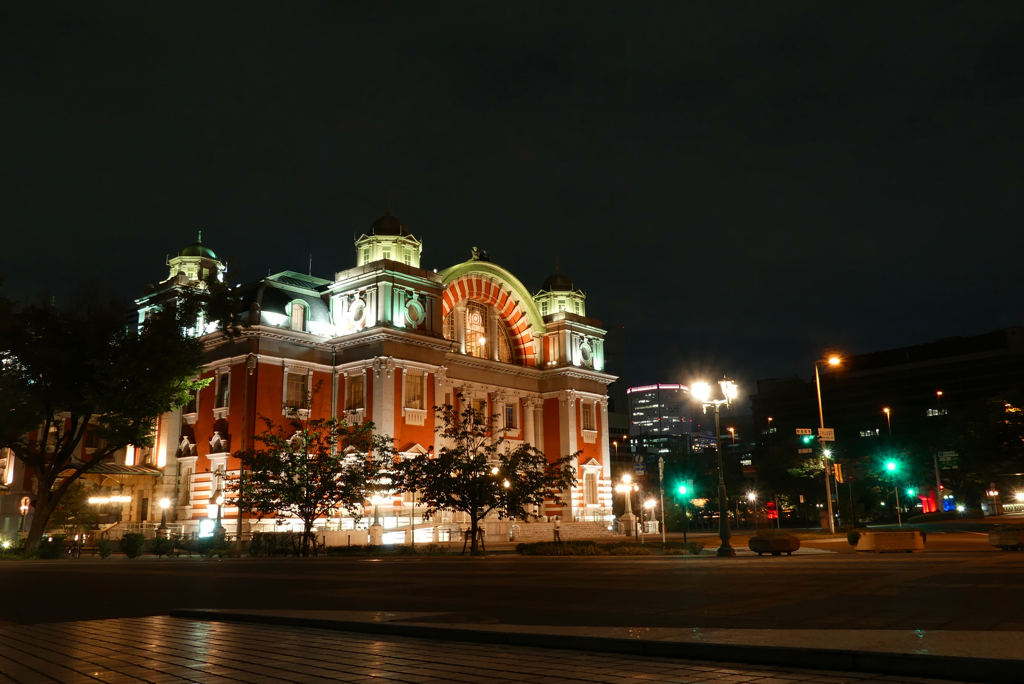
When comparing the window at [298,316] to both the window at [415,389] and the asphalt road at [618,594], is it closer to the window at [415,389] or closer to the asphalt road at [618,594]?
the window at [415,389]

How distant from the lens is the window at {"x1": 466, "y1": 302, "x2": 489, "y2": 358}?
57.8 meters

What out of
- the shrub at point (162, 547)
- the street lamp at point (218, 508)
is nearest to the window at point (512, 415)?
the street lamp at point (218, 508)

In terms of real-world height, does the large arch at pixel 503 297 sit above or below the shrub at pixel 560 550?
above

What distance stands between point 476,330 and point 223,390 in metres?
17.9

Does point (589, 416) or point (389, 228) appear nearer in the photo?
point (389, 228)

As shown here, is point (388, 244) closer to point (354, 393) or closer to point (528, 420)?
point (354, 393)

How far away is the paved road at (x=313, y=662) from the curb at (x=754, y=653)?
14 cm

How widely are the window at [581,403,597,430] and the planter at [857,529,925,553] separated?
35.7m

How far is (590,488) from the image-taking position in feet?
200

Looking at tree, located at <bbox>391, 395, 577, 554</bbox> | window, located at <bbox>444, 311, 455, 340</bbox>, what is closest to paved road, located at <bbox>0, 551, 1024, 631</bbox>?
tree, located at <bbox>391, 395, 577, 554</bbox>

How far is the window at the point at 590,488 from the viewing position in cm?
6009

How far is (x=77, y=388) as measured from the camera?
1491 inches

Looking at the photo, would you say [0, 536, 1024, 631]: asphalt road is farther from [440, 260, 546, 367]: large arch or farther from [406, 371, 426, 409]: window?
[440, 260, 546, 367]: large arch

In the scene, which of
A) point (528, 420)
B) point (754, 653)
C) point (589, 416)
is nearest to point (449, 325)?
point (528, 420)
